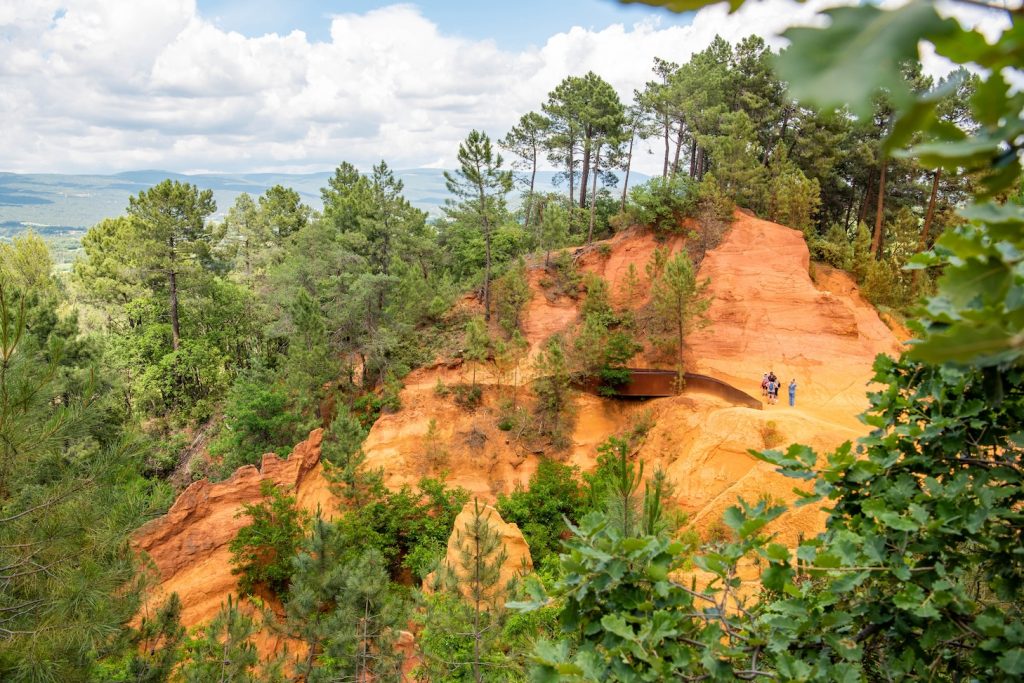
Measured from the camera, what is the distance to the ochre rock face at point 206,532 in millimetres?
13562

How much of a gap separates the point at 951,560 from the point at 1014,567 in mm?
216

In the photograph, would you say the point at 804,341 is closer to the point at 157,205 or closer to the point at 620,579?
the point at 620,579

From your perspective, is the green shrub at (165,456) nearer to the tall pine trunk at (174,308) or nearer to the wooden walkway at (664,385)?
the tall pine trunk at (174,308)

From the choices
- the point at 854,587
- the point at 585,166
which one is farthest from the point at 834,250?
the point at 854,587

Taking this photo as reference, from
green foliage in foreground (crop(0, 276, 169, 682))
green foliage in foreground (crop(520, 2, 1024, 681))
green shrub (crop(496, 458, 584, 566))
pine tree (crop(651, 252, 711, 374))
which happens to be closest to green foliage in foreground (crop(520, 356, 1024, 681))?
green foliage in foreground (crop(520, 2, 1024, 681))

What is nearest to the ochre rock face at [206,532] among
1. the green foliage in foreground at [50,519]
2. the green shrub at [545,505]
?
the green shrub at [545,505]

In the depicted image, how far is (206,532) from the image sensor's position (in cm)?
1455

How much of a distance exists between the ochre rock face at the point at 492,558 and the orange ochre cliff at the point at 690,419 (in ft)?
12.3

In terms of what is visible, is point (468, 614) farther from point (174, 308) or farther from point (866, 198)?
point (866, 198)

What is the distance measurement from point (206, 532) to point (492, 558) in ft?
29.3

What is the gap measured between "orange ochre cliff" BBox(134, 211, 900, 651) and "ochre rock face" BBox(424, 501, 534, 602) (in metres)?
3.74

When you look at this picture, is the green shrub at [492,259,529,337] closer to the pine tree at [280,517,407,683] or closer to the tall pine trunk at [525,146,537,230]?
the tall pine trunk at [525,146,537,230]

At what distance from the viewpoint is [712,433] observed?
15.6 metres

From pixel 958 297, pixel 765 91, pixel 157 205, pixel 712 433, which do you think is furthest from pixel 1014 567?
pixel 765 91
